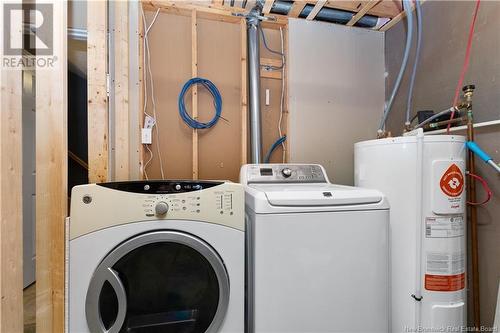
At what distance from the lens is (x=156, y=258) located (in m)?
1.15

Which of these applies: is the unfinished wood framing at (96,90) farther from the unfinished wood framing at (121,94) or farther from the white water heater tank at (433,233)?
the white water heater tank at (433,233)

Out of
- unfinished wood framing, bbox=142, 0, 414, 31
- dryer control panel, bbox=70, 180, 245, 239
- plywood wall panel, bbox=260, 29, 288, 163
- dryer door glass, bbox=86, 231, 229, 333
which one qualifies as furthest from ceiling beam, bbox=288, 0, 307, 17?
dryer door glass, bbox=86, 231, 229, 333

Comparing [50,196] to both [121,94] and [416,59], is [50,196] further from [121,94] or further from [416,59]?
[416,59]

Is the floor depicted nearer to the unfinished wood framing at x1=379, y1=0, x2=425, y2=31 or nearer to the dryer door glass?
the dryer door glass

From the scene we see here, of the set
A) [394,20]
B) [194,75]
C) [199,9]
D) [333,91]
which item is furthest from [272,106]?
[394,20]

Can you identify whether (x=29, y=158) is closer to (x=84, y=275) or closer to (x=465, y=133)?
(x=84, y=275)

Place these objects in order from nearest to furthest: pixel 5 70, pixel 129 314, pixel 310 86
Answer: pixel 5 70 → pixel 129 314 → pixel 310 86

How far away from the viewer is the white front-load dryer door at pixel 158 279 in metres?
1.06

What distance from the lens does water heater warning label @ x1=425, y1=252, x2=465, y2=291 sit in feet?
4.37

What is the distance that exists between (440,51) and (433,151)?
96 cm

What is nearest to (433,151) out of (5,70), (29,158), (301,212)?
(301,212)

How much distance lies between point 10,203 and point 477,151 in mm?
2195

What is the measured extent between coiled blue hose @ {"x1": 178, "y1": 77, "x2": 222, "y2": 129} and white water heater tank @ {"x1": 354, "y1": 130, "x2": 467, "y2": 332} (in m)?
1.30

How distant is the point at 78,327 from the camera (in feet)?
3.46
